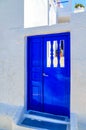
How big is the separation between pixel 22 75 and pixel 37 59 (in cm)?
60

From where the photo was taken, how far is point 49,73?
13.6 ft

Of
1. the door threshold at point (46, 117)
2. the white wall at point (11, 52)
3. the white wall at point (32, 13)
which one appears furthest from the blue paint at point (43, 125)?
the white wall at point (32, 13)

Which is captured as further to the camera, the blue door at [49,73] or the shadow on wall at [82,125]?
the blue door at [49,73]

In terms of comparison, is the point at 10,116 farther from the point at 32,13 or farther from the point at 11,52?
the point at 32,13

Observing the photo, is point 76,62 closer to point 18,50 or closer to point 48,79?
point 48,79

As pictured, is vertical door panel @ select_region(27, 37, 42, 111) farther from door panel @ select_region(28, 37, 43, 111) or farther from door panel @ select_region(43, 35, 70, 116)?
door panel @ select_region(43, 35, 70, 116)

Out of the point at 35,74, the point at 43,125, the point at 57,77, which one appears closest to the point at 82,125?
the point at 43,125

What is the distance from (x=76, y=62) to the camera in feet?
11.9

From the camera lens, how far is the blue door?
3.96m

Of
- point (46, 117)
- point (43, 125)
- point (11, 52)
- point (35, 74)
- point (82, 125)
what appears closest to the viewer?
point (82, 125)

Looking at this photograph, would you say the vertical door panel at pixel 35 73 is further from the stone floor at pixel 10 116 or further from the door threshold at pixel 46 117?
the stone floor at pixel 10 116

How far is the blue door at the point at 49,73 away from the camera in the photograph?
3961mm

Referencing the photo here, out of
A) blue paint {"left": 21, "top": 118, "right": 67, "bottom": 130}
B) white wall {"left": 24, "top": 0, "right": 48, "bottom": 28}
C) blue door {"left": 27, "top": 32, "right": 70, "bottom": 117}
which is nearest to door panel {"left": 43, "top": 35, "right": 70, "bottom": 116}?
blue door {"left": 27, "top": 32, "right": 70, "bottom": 117}

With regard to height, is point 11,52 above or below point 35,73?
above
